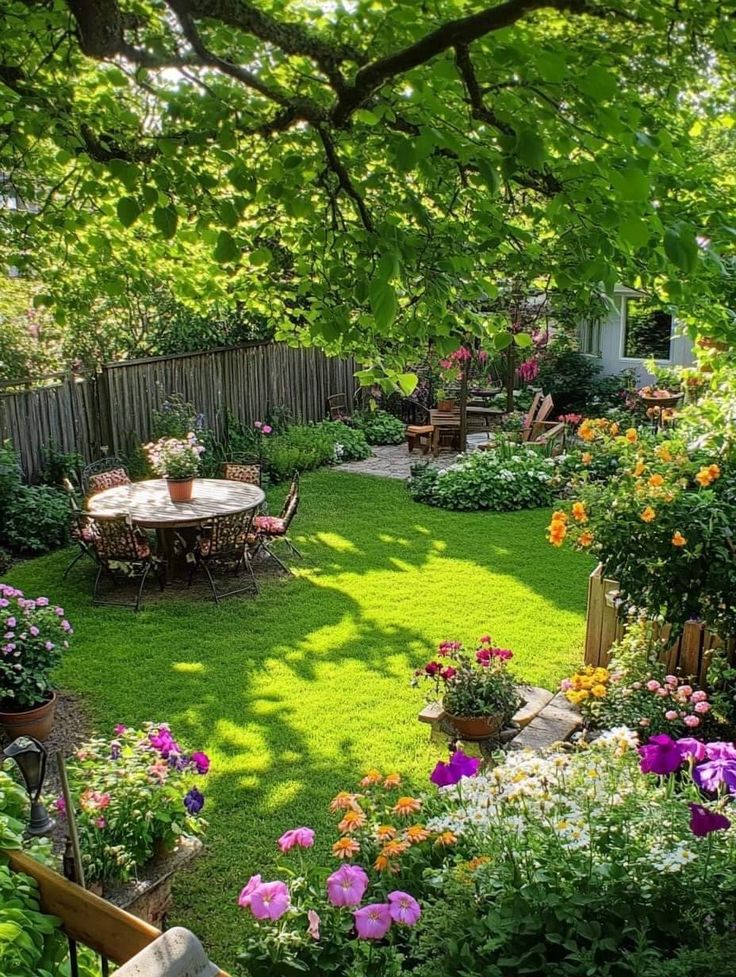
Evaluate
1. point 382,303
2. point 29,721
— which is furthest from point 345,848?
point 29,721

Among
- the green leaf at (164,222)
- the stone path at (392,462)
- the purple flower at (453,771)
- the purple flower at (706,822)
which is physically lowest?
the stone path at (392,462)

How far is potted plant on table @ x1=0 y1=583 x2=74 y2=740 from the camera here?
17.1 feet

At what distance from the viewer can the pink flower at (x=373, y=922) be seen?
2656 millimetres

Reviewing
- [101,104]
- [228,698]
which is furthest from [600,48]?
[228,698]

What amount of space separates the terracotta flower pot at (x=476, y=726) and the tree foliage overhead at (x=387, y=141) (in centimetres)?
244

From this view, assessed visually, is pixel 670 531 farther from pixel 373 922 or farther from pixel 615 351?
pixel 615 351

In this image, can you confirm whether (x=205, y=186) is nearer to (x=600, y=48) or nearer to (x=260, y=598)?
(x=600, y=48)

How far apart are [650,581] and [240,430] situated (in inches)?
343

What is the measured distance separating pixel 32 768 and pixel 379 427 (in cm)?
1210

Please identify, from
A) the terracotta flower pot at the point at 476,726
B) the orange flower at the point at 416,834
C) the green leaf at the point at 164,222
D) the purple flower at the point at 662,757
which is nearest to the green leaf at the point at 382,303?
the green leaf at the point at 164,222

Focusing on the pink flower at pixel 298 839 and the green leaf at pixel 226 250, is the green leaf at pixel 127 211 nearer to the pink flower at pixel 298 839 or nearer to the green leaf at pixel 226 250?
the green leaf at pixel 226 250

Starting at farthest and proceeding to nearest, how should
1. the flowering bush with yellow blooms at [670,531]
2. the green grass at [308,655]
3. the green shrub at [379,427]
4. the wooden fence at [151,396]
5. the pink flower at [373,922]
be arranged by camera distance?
the green shrub at [379,427] < the wooden fence at [151,396] < the green grass at [308,655] < the flowering bush with yellow blooms at [670,531] < the pink flower at [373,922]

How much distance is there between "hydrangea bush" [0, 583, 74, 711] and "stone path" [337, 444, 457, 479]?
7419 millimetres

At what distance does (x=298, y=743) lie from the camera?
543cm
